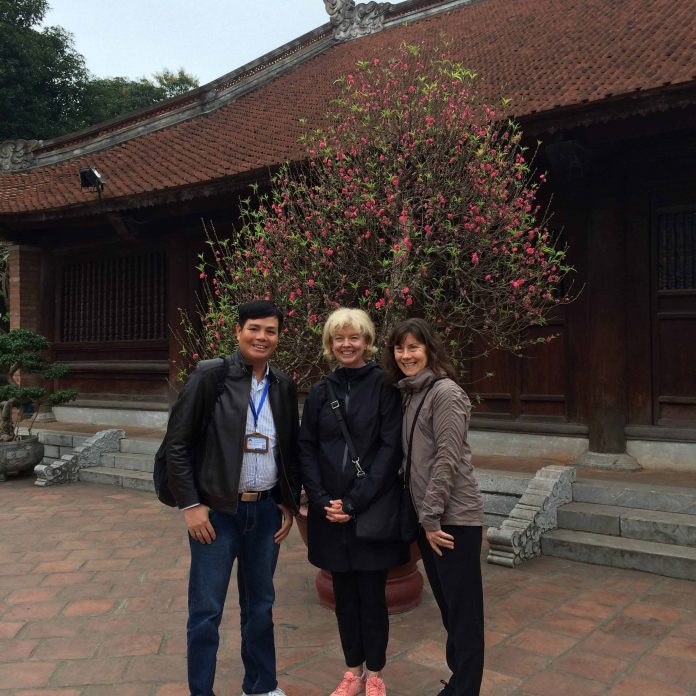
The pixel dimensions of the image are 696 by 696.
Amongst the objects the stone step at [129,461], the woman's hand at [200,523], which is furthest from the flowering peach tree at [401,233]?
the stone step at [129,461]

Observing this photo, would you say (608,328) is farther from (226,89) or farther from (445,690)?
(226,89)

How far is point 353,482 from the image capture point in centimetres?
266

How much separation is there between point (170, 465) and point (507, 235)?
229cm

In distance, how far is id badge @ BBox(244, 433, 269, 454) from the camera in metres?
2.61

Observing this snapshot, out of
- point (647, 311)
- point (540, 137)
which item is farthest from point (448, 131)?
point (647, 311)

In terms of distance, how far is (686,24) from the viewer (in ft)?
20.4

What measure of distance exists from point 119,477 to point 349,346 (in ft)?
18.4

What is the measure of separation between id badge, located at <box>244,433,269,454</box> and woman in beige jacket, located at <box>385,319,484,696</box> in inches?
23.4

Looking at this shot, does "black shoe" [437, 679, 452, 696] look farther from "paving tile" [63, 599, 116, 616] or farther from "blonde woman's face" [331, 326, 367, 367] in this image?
"paving tile" [63, 599, 116, 616]

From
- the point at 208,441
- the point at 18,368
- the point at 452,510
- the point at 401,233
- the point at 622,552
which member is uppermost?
the point at 401,233

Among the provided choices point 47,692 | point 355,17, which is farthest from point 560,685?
point 355,17

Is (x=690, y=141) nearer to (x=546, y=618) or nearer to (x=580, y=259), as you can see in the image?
(x=580, y=259)

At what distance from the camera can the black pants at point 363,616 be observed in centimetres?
266

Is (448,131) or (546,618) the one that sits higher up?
(448,131)
